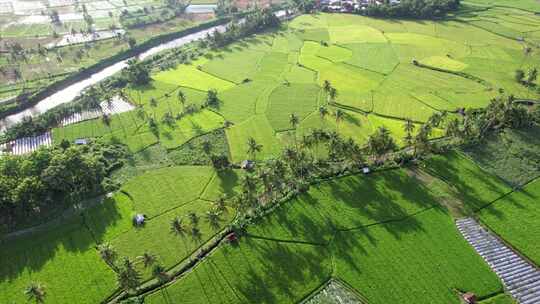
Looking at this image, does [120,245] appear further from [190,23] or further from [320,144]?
[190,23]

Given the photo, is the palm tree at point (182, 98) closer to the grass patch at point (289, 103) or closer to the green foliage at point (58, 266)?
the grass patch at point (289, 103)

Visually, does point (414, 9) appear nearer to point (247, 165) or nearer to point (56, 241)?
point (247, 165)

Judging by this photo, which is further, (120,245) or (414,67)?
(414,67)

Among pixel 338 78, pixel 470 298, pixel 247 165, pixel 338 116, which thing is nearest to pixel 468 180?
pixel 470 298

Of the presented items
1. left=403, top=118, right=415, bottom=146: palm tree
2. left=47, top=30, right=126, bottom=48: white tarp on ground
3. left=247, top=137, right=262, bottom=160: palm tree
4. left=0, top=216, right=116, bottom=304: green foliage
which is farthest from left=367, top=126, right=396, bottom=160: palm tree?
left=47, top=30, right=126, bottom=48: white tarp on ground

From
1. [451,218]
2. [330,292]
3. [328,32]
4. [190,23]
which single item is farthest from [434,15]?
[330,292]
